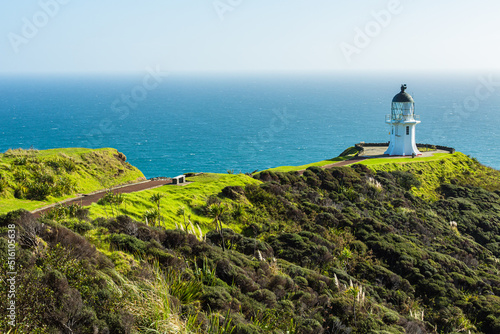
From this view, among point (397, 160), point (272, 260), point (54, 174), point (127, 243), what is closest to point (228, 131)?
point (397, 160)

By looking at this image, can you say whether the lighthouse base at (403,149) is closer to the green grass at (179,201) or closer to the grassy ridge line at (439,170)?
the grassy ridge line at (439,170)

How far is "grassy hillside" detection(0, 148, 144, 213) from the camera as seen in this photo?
2645 cm

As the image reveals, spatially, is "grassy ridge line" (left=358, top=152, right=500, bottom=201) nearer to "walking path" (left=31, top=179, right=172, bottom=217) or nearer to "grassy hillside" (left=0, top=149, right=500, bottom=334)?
"grassy hillside" (left=0, top=149, right=500, bottom=334)

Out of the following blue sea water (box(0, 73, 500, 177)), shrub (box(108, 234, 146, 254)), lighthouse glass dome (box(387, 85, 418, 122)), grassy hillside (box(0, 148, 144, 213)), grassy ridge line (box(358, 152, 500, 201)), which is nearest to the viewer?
shrub (box(108, 234, 146, 254))

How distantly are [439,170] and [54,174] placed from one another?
41.3 m

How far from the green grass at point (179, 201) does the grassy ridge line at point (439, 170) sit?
20.5 metres

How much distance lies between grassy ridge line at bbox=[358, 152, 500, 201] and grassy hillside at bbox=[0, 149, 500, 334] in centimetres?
140

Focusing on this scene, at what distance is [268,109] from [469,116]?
73146mm

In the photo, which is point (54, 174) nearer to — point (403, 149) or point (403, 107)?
point (403, 149)

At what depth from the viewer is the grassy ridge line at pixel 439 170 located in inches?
1917

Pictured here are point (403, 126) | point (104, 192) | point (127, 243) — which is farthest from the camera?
point (403, 126)

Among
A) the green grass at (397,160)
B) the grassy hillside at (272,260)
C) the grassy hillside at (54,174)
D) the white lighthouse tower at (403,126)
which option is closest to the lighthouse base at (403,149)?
the white lighthouse tower at (403,126)

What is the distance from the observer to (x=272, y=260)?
23.9 meters

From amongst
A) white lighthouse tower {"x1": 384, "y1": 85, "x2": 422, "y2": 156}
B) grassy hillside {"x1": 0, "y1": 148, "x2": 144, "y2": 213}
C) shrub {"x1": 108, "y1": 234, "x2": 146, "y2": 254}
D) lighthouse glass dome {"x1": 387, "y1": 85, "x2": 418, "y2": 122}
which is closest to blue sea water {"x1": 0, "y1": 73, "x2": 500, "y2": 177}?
white lighthouse tower {"x1": 384, "y1": 85, "x2": 422, "y2": 156}
